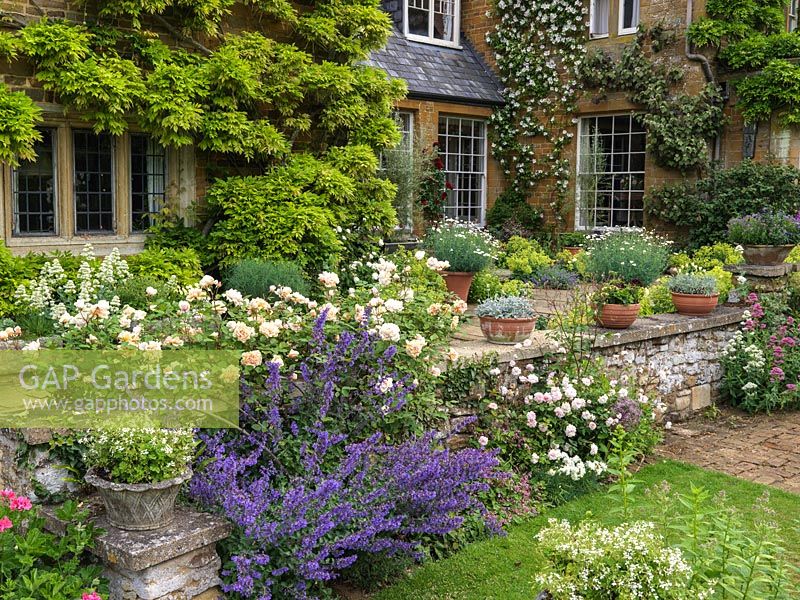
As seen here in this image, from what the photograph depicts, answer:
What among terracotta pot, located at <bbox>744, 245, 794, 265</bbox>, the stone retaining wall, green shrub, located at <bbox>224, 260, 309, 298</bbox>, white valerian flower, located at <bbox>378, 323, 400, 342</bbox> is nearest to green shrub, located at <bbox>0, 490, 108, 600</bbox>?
A: white valerian flower, located at <bbox>378, 323, 400, 342</bbox>

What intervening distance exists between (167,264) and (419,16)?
8.54m

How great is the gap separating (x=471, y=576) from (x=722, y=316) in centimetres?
511

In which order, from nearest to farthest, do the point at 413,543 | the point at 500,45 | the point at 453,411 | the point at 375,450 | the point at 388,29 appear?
the point at 413,543 → the point at 375,450 → the point at 453,411 → the point at 388,29 → the point at 500,45

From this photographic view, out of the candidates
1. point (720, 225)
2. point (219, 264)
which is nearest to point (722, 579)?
point (219, 264)

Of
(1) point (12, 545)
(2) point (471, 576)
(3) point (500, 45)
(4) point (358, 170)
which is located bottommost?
(2) point (471, 576)

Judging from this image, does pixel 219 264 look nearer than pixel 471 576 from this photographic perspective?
No

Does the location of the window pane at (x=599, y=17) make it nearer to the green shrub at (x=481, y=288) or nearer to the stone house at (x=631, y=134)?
the stone house at (x=631, y=134)

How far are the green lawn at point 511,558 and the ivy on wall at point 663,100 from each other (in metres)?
8.14

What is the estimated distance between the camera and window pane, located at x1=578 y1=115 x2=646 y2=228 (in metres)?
13.8

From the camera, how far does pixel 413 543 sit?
4.05 meters

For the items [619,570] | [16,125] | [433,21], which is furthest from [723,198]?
[619,570]

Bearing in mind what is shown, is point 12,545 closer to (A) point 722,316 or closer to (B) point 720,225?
(A) point 722,316

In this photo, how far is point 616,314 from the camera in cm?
707

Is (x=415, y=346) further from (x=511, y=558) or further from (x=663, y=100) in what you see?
(x=663, y=100)
